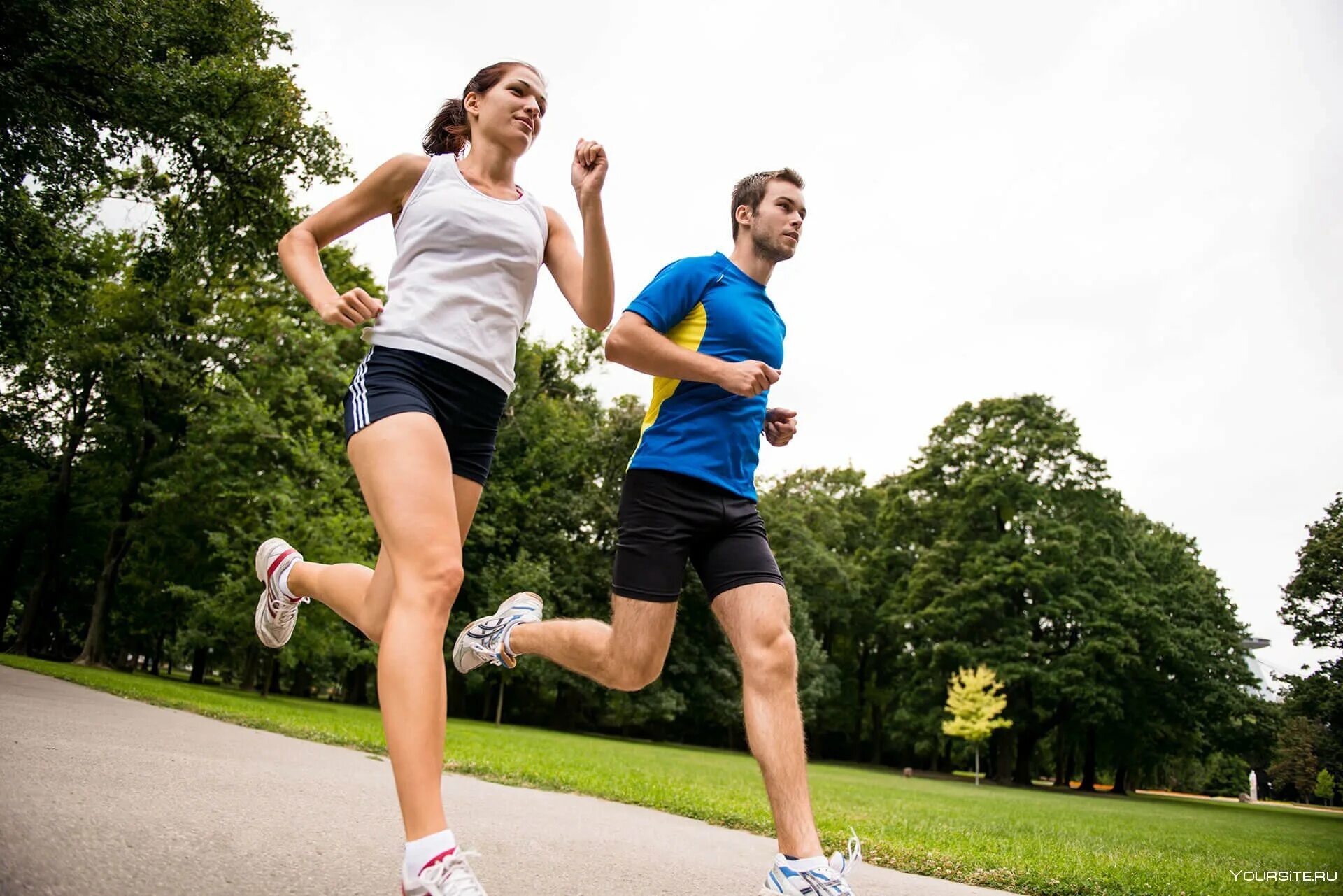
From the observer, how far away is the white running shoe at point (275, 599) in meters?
3.78

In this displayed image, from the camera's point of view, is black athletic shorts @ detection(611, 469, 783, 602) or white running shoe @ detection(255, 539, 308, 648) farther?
white running shoe @ detection(255, 539, 308, 648)

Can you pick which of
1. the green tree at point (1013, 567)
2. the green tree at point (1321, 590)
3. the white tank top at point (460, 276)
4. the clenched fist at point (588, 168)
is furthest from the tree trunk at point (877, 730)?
the clenched fist at point (588, 168)

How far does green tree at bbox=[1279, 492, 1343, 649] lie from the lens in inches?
1152

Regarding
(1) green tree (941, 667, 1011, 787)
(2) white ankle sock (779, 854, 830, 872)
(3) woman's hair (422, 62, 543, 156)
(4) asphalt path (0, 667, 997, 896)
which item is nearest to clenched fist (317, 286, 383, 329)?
(3) woman's hair (422, 62, 543, 156)

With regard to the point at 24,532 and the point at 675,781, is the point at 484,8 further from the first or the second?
the point at 24,532

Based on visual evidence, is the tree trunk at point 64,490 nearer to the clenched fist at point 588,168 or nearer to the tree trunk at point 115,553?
the tree trunk at point 115,553

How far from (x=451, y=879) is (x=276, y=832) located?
5.27 feet

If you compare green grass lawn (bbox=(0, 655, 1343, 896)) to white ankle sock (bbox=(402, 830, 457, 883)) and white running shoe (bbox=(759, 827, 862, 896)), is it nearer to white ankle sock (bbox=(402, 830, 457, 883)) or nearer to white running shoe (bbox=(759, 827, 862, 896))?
white running shoe (bbox=(759, 827, 862, 896))

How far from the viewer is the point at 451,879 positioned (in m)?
1.85

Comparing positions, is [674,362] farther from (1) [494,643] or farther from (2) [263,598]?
(2) [263,598]

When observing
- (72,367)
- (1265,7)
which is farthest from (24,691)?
(72,367)

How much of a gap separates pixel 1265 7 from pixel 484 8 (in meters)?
5.46

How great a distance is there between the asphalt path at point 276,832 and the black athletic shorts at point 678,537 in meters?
1.01

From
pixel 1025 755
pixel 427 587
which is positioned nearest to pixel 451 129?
pixel 427 587
